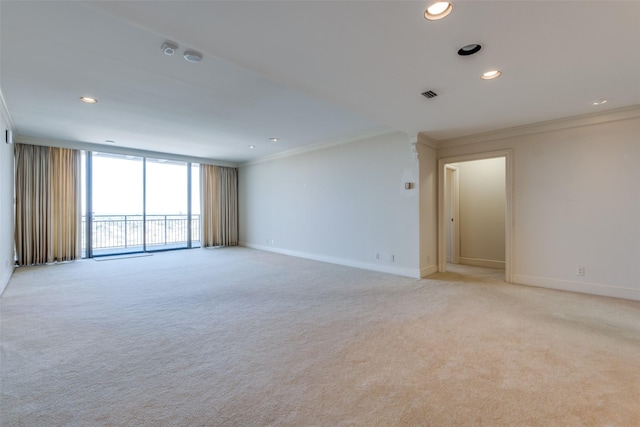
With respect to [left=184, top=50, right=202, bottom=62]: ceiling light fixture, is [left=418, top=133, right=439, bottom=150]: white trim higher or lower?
lower

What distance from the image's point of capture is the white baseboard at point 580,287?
Answer: 344cm

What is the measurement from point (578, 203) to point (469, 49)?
9.96 ft

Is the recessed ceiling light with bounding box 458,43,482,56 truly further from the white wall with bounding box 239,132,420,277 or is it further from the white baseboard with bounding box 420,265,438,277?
the white baseboard with bounding box 420,265,438,277

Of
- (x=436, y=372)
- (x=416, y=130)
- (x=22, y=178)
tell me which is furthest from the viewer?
(x=22, y=178)

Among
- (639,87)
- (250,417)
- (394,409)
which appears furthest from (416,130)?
(250,417)

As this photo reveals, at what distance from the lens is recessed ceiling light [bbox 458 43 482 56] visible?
205 centimetres

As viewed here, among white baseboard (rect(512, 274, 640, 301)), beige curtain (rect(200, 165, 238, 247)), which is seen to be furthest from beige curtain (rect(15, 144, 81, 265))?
white baseboard (rect(512, 274, 640, 301))

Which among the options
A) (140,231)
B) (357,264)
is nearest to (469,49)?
(357,264)

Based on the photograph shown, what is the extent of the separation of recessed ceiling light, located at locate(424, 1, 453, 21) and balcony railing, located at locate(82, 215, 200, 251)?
7.61m

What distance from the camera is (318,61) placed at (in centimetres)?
223

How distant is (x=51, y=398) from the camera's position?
65.7 inches

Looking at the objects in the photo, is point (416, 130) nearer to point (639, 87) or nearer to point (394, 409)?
point (639, 87)

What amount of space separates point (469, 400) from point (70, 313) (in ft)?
12.5

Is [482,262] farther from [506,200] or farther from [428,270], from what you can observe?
[506,200]
